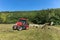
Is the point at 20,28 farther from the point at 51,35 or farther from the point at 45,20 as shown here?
the point at 45,20

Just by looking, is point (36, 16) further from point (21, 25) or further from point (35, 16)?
point (21, 25)

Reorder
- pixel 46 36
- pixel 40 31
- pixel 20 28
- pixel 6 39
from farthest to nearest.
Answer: pixel 20 28 → pixel 40 31 → pixel 46 36 → pixel 6 39

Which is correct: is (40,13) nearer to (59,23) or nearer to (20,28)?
(59,23)

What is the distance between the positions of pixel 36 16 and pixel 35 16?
17 centimetres

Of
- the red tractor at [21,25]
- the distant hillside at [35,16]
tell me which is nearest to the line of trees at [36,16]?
the distant hillside at [35,16]

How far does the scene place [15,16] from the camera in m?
33.7

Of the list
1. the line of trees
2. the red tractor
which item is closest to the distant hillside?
the line of trees

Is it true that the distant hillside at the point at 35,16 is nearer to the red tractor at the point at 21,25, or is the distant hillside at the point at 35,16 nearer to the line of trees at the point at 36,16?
the line of trees at the point at 36,16

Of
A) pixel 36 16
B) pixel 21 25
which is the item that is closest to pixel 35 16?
pixel 36 16

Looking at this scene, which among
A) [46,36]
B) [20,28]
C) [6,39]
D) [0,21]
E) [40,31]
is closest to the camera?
[6,39]

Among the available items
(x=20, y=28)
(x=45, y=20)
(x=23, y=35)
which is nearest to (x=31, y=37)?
(x=23, y=35)

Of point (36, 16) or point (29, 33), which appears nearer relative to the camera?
point (29, 33)

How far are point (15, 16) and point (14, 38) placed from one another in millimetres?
14174

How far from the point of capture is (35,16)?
1357 inches
